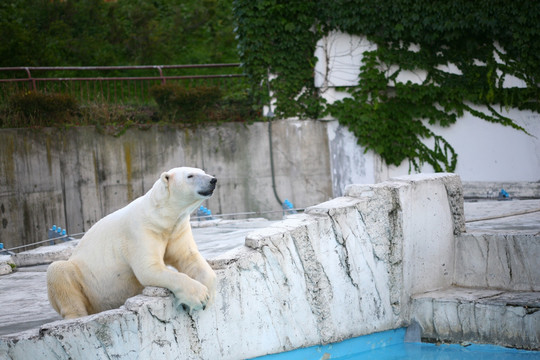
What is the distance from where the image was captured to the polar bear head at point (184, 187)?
4.55 metres

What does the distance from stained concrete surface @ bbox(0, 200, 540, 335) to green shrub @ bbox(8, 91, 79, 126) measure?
4.19m

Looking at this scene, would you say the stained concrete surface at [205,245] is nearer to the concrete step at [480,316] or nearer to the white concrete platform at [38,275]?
the white concrete platform at [38,275]

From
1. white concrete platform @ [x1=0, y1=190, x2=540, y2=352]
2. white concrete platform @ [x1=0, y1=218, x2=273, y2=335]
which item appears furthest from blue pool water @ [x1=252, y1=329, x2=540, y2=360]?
white concrete platform @ [x1=0, y1=218, x2=273, y2=335]

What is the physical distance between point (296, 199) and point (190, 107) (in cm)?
284

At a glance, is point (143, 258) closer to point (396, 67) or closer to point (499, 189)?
point (499, 189)

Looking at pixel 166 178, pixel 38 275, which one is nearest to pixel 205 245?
pixel 38 275

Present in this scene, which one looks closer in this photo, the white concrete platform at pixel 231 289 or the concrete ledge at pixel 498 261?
the white concrete platform at pixel 231 289

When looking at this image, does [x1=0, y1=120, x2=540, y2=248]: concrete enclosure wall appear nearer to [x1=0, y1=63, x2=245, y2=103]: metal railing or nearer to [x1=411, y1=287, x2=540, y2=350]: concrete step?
[x1=0, y1=63, x2=245, y2=103]: metal railing

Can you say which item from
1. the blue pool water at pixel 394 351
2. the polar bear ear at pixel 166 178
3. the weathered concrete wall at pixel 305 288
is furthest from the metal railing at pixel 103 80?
the polar bear ear at pixel 166 178

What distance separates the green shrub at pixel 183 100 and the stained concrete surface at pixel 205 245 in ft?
13.0

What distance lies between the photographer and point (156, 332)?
466cm

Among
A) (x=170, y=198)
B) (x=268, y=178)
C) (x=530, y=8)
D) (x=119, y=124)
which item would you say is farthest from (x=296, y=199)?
(x=170, y=198)

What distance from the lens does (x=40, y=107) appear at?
12.1 meters

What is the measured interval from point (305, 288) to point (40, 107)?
801 centimetres
